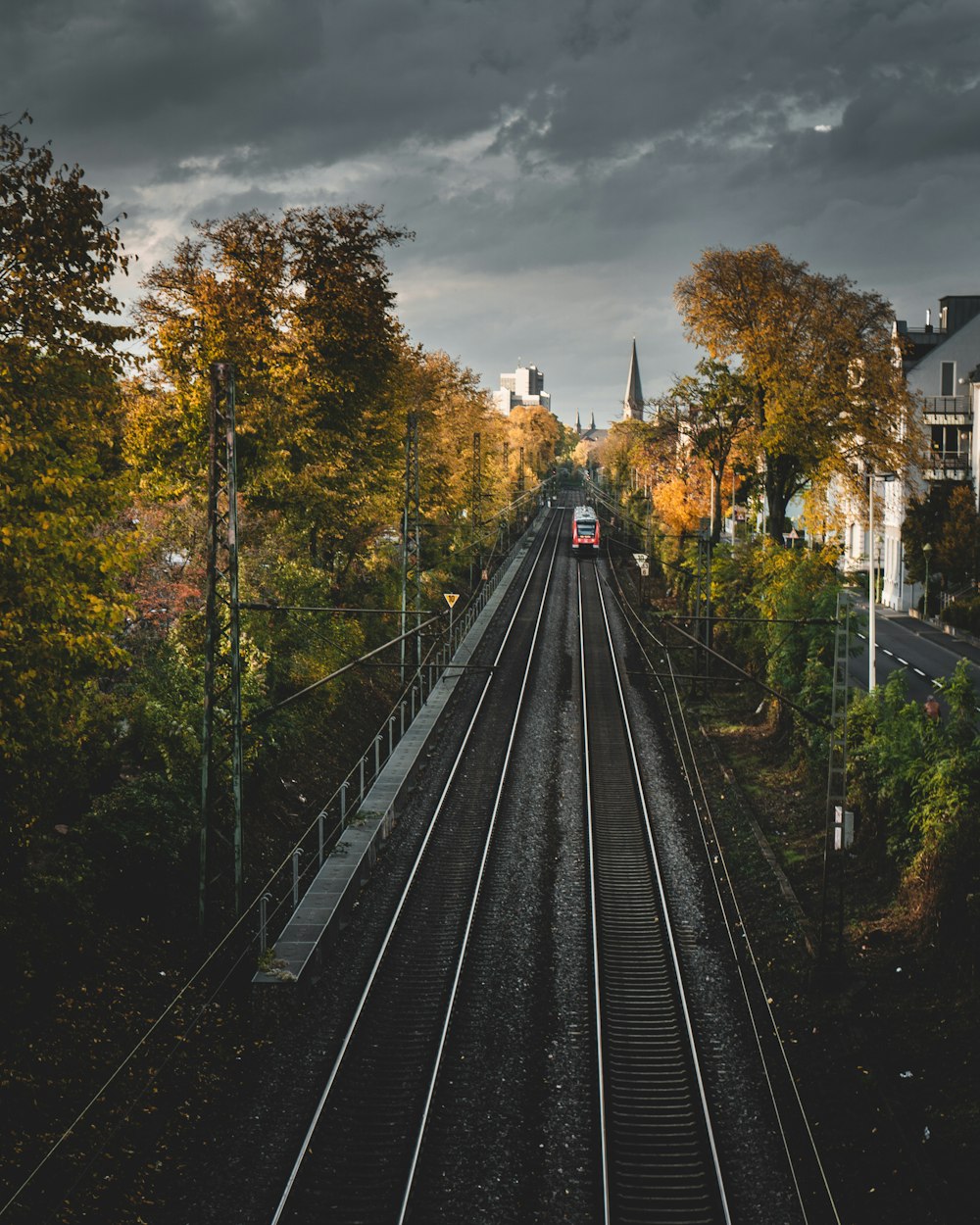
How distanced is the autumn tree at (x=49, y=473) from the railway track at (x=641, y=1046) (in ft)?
30.7

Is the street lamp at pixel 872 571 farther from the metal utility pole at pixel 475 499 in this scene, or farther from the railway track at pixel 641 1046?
the metal utility pole at pixel 475 499

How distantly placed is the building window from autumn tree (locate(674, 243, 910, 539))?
2596cm

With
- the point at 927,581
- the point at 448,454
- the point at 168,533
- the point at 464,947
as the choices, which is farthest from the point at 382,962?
the point at 927,581

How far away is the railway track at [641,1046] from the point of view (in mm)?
11148

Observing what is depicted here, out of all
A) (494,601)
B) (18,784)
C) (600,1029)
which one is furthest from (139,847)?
(494,601)

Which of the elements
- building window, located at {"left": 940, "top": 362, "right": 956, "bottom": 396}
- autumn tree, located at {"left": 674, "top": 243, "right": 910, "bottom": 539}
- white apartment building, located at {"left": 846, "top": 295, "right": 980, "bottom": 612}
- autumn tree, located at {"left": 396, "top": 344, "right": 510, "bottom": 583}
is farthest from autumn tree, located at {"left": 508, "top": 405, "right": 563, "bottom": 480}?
autumn tree, located at {"left": 674, "top": 243, "right": 910, "bottom": 539}

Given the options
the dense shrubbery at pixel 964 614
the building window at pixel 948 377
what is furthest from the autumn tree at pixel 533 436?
the dense shrubbery at pixel 964 614

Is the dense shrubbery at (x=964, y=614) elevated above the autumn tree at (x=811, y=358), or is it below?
below

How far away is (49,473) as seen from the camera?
13.1 m

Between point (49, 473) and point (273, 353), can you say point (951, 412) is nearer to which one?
point (273, 353)

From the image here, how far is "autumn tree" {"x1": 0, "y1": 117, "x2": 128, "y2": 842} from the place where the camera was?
1307cm

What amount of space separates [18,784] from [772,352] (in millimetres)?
29827

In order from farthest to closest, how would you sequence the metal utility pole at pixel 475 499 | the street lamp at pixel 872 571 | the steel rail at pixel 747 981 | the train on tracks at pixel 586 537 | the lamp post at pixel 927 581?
the train on tracks at pixel 586 537 < the metal utility pole at pixel 475 499 < the lamp post at pixel 927 581 < the street lamp at pixel 872 571 < the steel rail at pixel 747 981

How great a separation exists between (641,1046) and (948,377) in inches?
2151
